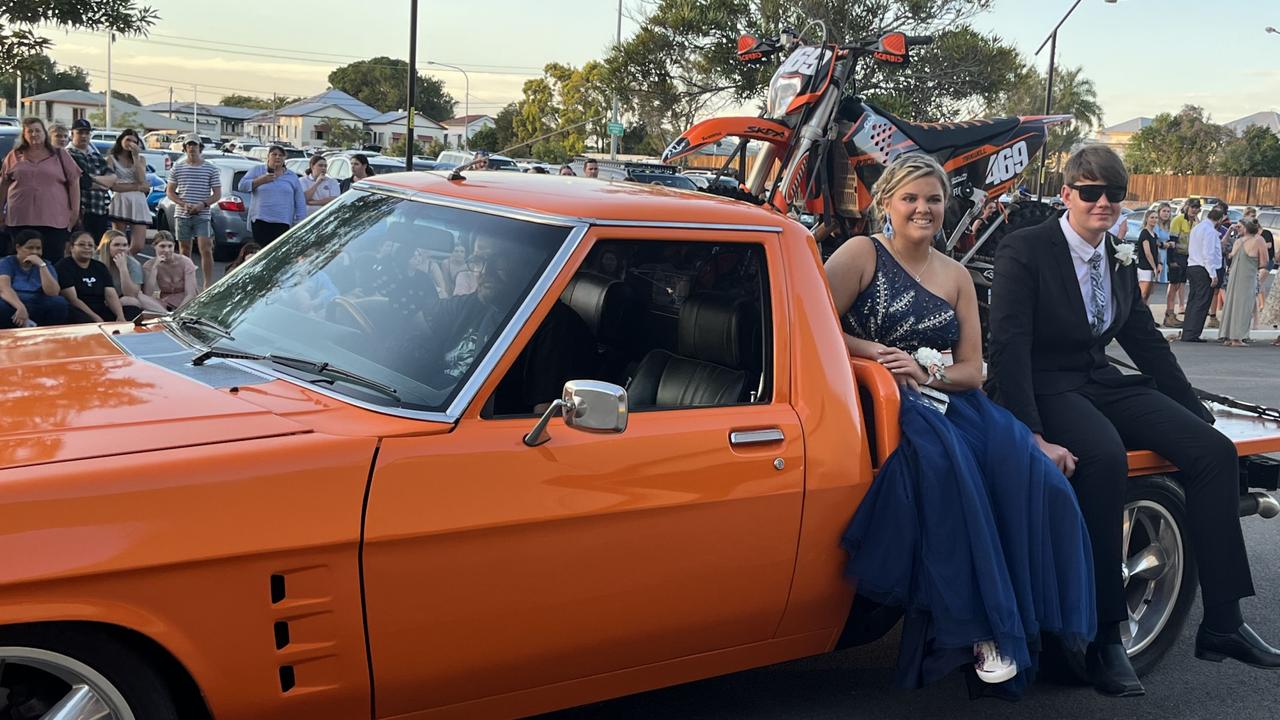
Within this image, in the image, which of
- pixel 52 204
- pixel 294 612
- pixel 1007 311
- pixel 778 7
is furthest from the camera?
pixel 778 7

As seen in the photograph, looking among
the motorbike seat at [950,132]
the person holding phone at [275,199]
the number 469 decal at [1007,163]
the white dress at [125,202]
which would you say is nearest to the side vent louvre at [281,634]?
the motorbike seat at [950,132]

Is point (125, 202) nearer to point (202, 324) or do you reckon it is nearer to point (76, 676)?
point (202, 324)

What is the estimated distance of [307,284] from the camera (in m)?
3.64

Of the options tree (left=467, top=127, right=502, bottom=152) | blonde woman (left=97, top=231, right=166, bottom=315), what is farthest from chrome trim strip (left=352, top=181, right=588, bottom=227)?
tree (left=467, top=127, right=502, bottom=152)

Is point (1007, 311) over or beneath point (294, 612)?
over

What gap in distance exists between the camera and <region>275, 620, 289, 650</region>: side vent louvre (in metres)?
2.74

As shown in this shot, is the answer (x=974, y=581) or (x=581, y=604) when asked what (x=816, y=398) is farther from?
(x=581, y=604)

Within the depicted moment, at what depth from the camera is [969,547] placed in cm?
366

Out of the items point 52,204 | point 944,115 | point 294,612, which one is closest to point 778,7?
point 944,115

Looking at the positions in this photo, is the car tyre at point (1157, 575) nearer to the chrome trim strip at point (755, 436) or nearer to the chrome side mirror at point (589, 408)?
the chrome trim strip at point (755, 436)

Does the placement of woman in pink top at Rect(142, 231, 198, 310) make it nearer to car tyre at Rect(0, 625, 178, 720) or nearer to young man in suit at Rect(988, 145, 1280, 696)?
Answer: young man in suit at Rect(988, 145, 1280, 696)

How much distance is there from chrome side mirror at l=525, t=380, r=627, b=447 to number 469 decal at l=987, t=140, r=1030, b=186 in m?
7.25

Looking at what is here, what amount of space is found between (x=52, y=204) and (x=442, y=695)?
28.7 ft

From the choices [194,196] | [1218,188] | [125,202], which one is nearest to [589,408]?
[125,202]
